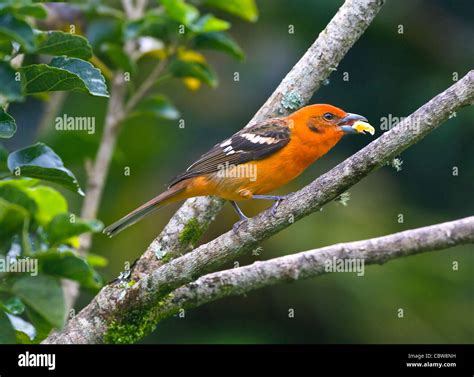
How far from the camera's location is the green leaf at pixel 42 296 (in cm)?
296

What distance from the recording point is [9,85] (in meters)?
3.29

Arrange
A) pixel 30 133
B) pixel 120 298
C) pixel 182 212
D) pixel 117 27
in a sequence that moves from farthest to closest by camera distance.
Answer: pixel 30 133 → pixel 117 27 → pixel 182 212 → pixel 120 298

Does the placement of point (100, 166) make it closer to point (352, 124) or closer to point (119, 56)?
point (119, 56)

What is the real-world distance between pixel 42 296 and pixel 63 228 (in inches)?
13.8

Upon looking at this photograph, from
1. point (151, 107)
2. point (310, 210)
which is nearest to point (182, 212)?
point (310, 210)

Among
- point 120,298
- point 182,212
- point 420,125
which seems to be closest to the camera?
point 420,125

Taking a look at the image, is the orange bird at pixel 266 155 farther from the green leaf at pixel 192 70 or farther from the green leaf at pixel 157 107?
the green leaf at pixel 157 107

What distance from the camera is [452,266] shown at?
8.10 m

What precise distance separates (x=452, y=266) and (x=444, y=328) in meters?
0.68

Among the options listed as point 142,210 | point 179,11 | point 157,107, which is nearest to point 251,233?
point 142,210

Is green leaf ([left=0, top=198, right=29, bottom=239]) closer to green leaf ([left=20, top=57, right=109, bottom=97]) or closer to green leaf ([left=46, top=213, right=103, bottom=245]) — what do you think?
green leaf ([left=46, top=213, right=103, bottom=245])

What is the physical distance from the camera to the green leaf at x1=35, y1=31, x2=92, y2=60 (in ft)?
11.6

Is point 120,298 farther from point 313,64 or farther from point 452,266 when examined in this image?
point 452,266

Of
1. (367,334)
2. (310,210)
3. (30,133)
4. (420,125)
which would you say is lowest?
(367,334)
